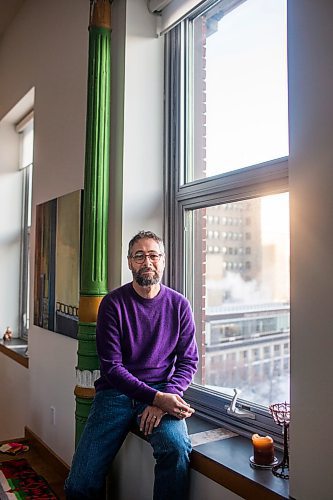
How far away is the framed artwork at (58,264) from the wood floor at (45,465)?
2.41ft

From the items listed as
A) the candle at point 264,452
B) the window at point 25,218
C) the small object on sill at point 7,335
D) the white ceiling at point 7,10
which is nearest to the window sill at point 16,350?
the small object on sill at point 7,335

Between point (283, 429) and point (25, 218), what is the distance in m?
3.20

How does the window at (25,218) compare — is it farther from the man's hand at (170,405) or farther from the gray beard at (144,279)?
the man's hand at (170,405)

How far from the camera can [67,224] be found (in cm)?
277

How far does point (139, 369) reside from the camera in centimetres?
196

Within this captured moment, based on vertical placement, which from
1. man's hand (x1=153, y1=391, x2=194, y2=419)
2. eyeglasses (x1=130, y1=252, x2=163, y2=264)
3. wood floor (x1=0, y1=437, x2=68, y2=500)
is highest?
eyeglasses (x1=130, y1=252, x2=163, y2=264)

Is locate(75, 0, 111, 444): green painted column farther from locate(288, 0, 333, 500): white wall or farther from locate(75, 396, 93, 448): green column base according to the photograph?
locate(288, 0, 333, 500): white wall

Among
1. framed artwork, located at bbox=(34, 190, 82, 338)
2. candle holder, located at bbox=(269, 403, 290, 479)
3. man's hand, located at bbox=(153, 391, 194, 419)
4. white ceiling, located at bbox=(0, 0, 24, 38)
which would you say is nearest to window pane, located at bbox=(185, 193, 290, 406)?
candle holder, located at bbox=(269, 403, 290, 479)

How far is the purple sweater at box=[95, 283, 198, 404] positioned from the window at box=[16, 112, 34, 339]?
236cm

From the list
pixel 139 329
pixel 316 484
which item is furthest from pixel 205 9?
pixel 316 484

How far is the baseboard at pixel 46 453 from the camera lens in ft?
8.76

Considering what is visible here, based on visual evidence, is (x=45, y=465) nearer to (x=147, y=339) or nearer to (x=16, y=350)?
(x=16, y=350)

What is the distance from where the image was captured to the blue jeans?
5.63 ft

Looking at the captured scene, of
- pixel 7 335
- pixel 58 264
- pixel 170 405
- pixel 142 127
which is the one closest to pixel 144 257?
pixel 170 405
